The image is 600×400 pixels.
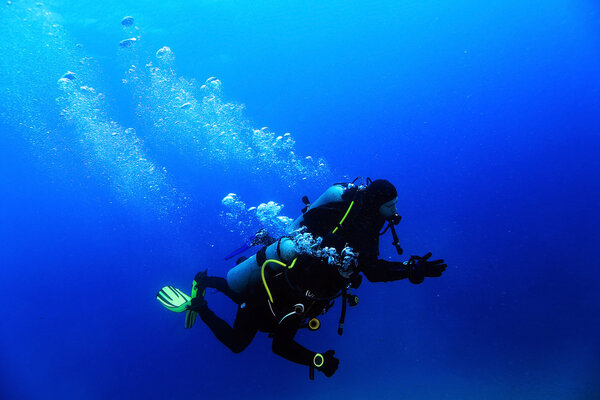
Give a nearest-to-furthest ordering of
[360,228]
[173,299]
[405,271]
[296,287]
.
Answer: [296,287] < [360,228] < [405,271] < [173,299]

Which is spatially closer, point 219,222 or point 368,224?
point 368,224

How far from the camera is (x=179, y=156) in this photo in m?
29.4

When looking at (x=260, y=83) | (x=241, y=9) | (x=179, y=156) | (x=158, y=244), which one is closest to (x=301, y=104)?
(x=260, y=83)

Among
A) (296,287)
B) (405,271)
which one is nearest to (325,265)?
(296,287)

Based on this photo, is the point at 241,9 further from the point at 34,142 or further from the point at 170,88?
the point at 34,142

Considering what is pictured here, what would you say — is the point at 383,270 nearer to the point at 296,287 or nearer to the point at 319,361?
the point at 296,287

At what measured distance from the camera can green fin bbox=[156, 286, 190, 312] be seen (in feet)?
14.6

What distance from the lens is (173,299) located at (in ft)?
15.1

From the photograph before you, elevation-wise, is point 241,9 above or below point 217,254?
→ above

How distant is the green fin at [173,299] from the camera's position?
4445 mm

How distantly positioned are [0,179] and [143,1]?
28.0m

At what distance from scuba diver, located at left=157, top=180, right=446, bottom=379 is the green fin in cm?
143

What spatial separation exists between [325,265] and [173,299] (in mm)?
2785

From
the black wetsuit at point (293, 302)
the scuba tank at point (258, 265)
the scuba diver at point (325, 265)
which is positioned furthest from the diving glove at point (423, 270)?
the scuba tank at point (258, 265)
